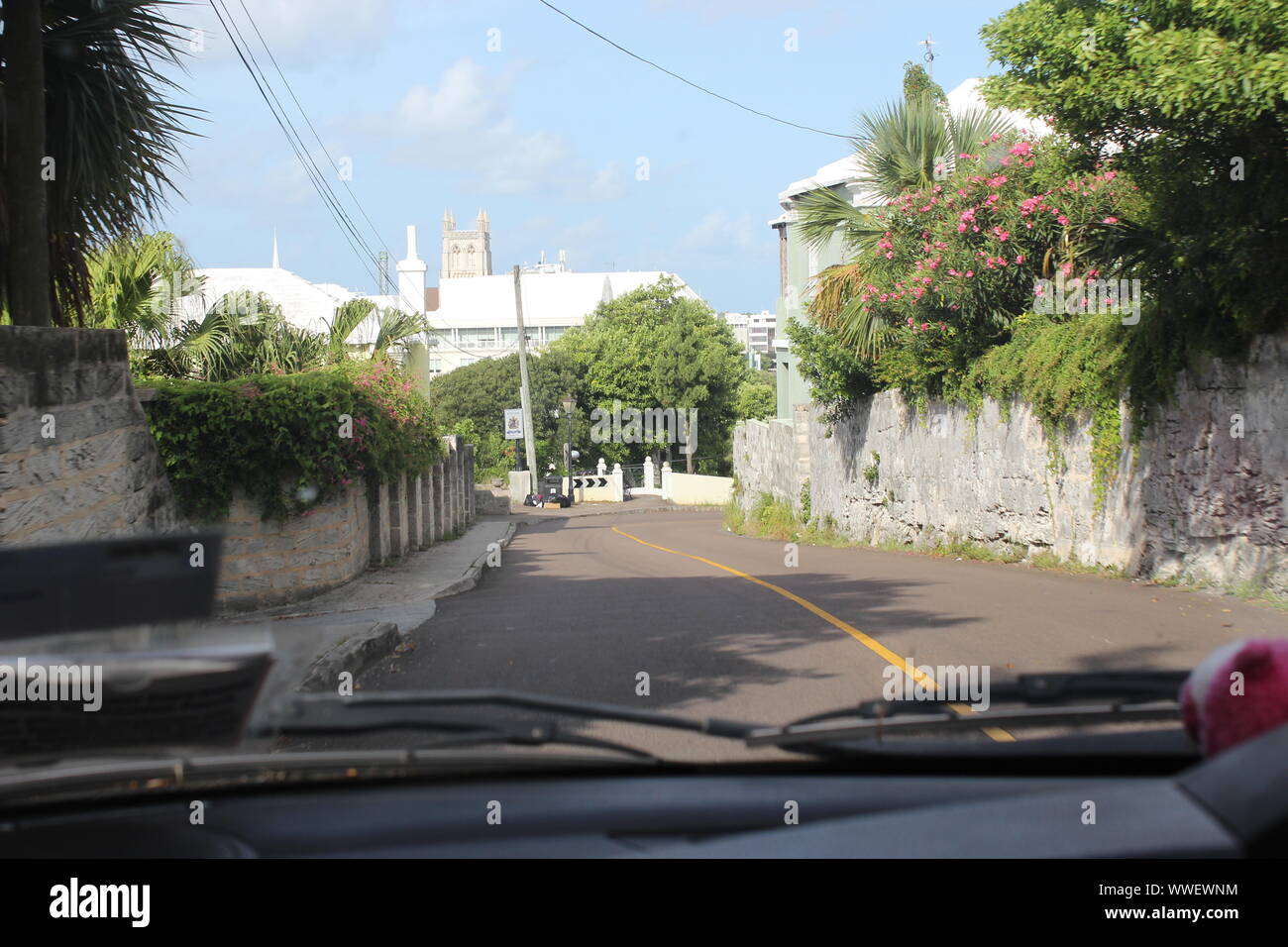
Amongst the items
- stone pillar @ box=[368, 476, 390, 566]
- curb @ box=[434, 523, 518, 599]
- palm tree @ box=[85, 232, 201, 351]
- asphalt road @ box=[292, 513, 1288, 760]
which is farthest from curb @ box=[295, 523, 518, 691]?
stone pillar @ box=[368, 476, 390, 566]

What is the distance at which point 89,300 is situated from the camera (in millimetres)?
9953

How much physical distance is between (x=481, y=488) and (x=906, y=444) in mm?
34525

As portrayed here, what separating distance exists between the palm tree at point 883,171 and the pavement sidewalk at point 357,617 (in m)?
8.86

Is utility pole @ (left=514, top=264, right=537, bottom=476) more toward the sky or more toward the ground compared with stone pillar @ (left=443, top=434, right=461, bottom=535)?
more toward the sky

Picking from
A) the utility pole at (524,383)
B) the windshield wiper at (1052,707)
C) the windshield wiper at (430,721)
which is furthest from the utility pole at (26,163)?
the utility pole at (524,383)

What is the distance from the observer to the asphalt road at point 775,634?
7.20 m

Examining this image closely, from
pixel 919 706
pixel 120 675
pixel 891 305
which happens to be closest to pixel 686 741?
pixel 919 706

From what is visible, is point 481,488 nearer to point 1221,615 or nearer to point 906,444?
point 906,444

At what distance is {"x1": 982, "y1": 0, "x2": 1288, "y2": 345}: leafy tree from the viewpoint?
31.6 ft

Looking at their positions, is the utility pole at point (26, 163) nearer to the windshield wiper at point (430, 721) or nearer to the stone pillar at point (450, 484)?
the windshield wiper at point (430, 721)

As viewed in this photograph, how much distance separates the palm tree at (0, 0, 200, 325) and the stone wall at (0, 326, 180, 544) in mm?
836

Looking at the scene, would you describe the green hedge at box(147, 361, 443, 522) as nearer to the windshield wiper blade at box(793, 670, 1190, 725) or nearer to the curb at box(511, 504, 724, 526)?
the windshield wiper blade at box(793, 670, 1190, 725)

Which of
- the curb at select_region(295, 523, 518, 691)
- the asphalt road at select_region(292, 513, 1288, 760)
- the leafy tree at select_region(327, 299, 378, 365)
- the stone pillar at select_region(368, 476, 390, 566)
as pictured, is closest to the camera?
the asphalt road at select_region(292, 513, 1288, 760)

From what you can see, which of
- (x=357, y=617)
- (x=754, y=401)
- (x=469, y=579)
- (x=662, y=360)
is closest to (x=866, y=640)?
(x=357, y=617)
